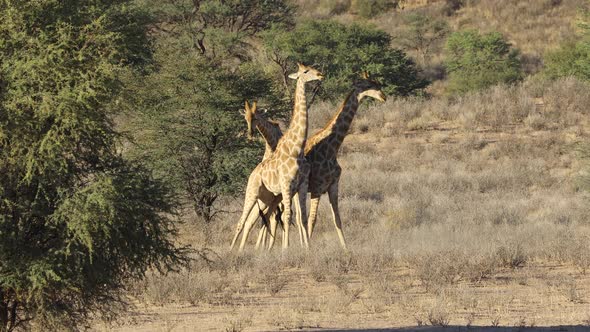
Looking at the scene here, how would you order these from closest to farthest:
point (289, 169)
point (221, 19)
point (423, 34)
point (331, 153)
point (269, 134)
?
point (289, 169) → point (331, 153) → point (269, 134) → point (221, 19) → point (423, 34)

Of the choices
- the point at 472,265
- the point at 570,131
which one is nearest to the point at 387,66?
the point at 570,131

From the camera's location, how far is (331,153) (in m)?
15.3

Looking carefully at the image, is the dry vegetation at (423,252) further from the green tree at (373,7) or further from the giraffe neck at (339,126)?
the green tree at (373,7)

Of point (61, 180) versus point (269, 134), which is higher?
point (269, 134)

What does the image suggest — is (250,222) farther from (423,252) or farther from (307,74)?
(423,252)

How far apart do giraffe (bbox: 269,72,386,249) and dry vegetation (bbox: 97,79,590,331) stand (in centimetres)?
69

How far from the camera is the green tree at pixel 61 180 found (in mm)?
8008

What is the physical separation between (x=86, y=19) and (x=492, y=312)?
5326 mm

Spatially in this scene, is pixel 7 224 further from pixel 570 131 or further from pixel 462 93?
pixel 462 93

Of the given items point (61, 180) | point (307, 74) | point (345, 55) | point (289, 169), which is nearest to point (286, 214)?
point (289, 169)

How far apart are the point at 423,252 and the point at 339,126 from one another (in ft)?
7.56

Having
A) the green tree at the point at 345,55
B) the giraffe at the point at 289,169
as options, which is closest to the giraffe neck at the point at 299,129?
the giraffe at the point at 289,169

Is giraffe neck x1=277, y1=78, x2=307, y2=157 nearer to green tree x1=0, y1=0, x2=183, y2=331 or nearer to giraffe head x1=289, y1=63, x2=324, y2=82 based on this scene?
giraffe head x1=289, y1=63, x2=324, y2=82

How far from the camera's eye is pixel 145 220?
8492 mm
